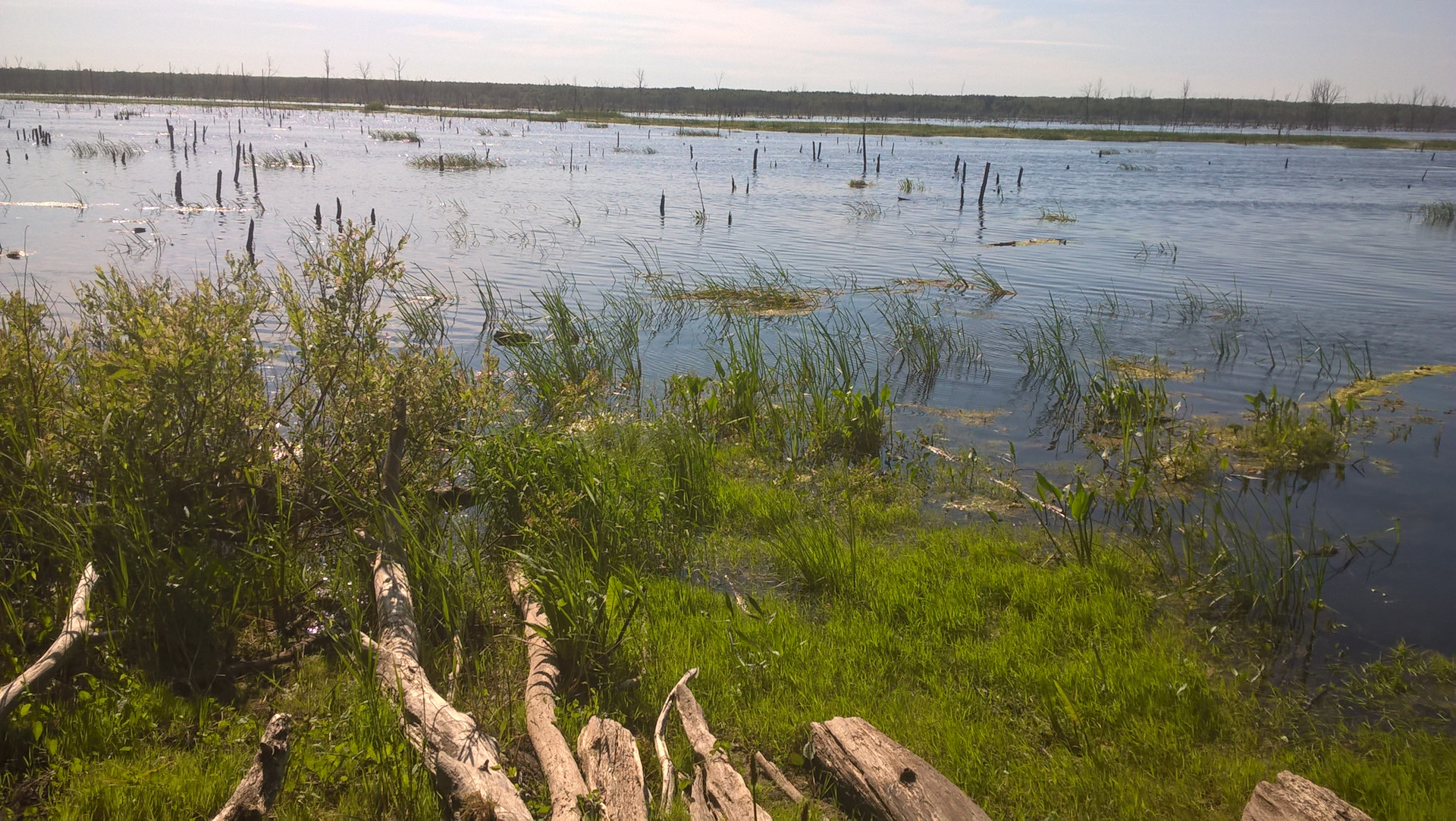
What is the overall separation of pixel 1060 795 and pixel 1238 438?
5.91 metres

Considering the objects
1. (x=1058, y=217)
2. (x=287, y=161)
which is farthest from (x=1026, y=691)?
(x=287, y=161)

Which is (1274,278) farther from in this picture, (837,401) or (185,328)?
(185,328)

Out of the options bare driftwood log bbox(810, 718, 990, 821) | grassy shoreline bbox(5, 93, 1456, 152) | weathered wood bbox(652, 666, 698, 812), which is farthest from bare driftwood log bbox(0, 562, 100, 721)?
grassy shoreline bbox(5, 93, 1456, 152)

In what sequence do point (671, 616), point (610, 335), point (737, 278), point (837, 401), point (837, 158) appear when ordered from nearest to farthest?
point (671, 616) < point (837, 401) < point (610, 335) < point (737, 278) < point (837, 158)

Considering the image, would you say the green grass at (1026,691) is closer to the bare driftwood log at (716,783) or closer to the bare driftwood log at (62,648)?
the bare driftwood log at (716,783)

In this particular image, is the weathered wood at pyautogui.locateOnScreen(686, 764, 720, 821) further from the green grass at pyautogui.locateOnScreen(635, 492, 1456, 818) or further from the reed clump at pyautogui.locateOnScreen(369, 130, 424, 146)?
the reed clump at pyautogui.locateOnScreen(369, 130, 424, 146)

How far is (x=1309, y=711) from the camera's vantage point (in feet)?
14.0

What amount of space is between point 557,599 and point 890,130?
83.0 m

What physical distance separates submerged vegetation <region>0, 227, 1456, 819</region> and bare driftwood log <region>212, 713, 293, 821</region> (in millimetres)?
283

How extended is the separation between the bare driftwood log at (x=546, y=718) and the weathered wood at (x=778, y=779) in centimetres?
75

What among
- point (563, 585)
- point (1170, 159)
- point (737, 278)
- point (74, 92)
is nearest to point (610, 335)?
point (737, 278)

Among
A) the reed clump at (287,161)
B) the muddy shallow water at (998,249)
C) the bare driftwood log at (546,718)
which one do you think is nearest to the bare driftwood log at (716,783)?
the bare driftwood log at (546,718)

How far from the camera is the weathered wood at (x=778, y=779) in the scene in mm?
3514

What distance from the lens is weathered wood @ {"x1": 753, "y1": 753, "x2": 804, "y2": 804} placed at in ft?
11.5
